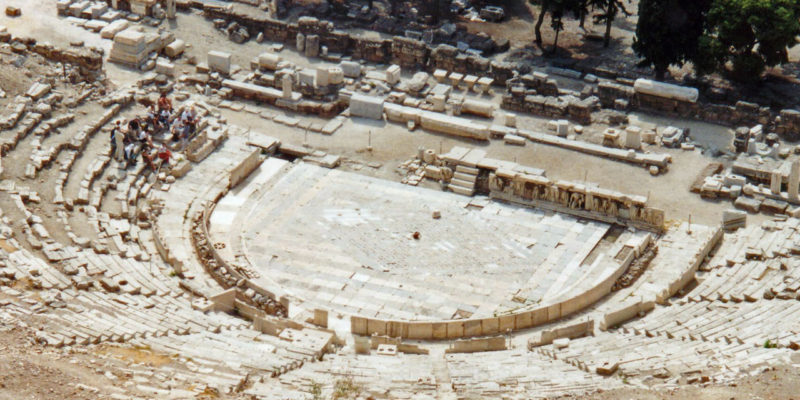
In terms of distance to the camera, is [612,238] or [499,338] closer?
[499,338]

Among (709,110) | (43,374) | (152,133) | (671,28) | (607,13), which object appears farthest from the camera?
(607,13)

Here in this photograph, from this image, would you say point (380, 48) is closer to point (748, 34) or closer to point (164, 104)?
point (164, 104)

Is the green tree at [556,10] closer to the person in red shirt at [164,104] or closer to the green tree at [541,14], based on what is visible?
the green tree at [541,14]

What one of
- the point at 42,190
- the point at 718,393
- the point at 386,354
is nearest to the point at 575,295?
the point at 386,354

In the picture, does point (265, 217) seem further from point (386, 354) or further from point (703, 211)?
point (703, 211)

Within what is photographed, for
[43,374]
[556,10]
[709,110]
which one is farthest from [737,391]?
[556,10]

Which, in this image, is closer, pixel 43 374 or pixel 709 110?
pixel 43 374

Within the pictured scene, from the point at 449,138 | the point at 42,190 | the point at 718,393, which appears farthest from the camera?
the point at 449,138
